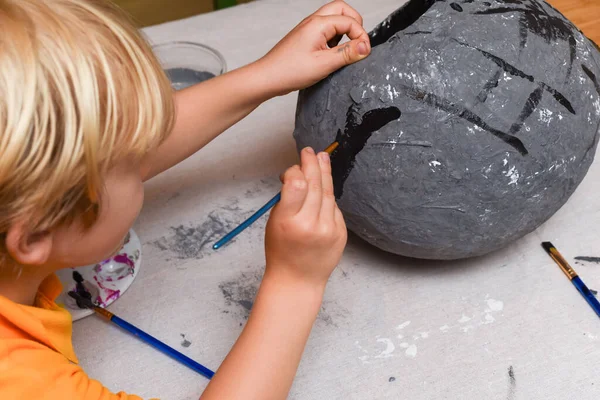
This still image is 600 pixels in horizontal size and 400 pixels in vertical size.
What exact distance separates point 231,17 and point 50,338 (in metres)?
0.96

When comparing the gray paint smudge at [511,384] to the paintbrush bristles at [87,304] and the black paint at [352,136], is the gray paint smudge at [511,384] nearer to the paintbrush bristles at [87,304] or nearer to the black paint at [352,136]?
the black paint at [352,136]

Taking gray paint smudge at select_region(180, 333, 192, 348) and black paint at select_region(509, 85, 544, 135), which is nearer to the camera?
black paint at select_region(509, 85, 544, 135)

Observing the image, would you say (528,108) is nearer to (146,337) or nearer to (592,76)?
(592,76)

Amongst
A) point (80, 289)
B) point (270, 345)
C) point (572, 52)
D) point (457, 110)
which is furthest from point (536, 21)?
point (80, 289)

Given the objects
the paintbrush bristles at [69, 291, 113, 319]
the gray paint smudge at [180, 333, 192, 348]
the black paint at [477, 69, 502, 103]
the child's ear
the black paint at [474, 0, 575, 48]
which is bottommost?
the gray paint smudge at [180, 333, 192, 348]

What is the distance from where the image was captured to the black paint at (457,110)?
0.71 metres

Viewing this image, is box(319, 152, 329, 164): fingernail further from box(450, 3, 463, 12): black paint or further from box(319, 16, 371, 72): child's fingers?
box(450, 3, 463, 12): black paint

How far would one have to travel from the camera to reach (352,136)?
0.76m

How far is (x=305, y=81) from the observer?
81 centimetres

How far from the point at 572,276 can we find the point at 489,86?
0.32 metres

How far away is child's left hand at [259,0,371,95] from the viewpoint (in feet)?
2.59

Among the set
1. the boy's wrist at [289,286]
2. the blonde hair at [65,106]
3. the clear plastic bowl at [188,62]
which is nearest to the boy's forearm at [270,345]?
the boy's wrist at [289,286]

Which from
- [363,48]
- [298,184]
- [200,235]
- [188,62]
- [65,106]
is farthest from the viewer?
[188,62]

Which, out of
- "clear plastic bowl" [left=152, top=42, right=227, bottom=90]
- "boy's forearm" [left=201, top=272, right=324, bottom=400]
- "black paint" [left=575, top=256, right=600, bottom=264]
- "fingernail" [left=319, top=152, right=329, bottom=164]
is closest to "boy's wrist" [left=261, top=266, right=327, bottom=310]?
"boy's forearm" [left=201, top=272, right=324, bottom=400]
